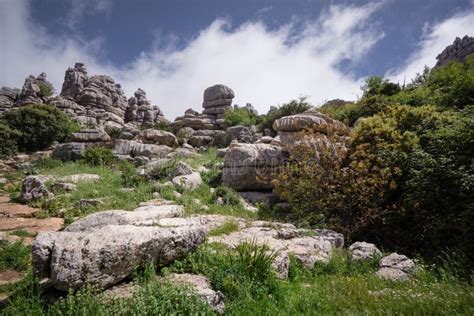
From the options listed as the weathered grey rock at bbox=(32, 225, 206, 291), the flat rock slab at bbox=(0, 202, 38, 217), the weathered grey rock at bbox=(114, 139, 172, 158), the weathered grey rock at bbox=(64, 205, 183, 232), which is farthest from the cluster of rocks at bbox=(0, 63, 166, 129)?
the weathered grey rock at bbox=(32, 225, 206, 291)

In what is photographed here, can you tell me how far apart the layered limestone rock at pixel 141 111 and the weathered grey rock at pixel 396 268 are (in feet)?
161

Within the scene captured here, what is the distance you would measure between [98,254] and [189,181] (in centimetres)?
977

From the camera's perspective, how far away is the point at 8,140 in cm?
2312

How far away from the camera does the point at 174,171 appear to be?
581 inches

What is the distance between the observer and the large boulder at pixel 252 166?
13.5 metres

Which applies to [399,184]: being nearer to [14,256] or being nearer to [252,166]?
[252,166]

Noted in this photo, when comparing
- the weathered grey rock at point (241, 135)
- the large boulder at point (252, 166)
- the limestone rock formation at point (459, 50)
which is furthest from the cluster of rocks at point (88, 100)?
the limestone rock formation at point (459, 50)

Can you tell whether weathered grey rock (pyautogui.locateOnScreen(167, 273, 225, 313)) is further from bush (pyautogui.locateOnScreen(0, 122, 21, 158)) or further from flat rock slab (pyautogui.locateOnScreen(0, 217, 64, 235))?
bush (pyautogui.locateOnScreen(0, 122, 21, 158))

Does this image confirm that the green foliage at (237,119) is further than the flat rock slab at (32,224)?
Yes

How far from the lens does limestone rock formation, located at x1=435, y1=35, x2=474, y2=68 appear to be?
4591cm

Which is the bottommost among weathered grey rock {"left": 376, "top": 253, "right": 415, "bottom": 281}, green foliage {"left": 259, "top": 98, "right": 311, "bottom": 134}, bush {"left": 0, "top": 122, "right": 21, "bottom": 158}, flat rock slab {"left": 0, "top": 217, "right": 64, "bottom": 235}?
weathered grey rock {"left": 376, "top": 253, "right": 415, "bottom": 281}

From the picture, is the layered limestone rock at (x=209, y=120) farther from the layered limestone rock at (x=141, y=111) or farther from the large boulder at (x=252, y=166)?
the layered limestone rock at (x=141, y=111)

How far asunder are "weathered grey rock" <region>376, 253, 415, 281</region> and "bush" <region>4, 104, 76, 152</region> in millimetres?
30268

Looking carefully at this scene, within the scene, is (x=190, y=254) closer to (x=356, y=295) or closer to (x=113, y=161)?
(x=356, y=295)
